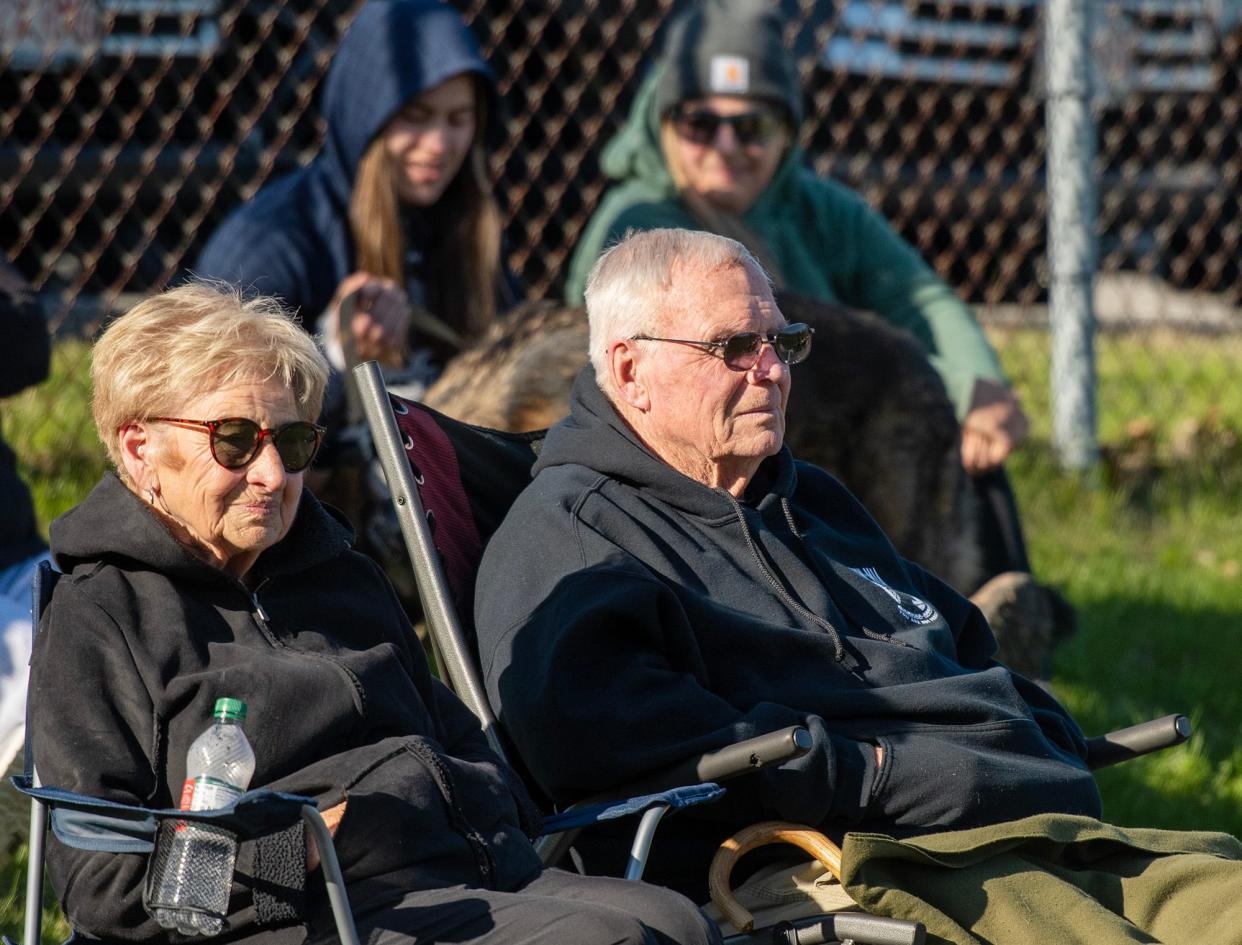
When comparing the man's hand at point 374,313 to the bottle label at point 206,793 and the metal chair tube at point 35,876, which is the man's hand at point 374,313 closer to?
the metal chair tube at point 35,876

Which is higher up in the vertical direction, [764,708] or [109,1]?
[109,1]

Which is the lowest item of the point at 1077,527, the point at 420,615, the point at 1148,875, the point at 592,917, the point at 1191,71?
the point at 1077,527

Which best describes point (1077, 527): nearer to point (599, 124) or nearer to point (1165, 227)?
point (1165, 227)

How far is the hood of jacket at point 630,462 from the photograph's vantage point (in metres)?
3.34

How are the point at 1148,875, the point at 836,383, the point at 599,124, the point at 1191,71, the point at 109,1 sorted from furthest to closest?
the point at 1191,71
the point at 599,124
the point at 109,1
the point at 836,383
the point at 1148,875

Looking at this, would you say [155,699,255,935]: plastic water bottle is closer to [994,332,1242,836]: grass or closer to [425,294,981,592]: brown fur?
[425,294,981,592]: brown fur

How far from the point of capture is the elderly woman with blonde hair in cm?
249

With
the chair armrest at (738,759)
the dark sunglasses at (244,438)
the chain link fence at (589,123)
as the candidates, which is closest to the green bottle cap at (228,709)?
the dark sunglasses at (244,438)

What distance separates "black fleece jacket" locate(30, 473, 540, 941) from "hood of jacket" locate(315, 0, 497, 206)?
262cm

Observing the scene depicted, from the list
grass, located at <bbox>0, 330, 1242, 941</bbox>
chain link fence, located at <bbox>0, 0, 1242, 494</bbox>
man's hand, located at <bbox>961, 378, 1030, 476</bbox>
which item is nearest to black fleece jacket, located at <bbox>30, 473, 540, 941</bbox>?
grass, located at <bbox>0, 330, 1242, 941</bbox>

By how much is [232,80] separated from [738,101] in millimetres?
2020

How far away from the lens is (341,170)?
534 cm

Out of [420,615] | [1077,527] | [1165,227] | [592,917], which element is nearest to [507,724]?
[592,917]

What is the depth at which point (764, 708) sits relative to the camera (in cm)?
306
